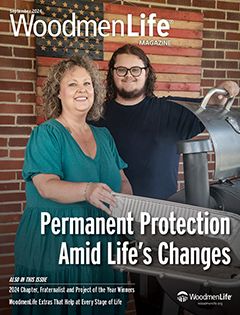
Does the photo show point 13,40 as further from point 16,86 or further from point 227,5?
point 227,5

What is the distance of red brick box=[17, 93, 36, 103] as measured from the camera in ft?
4.03

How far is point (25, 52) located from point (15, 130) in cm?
20

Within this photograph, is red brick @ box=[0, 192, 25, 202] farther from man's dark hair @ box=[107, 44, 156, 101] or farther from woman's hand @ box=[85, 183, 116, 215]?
man's dark hair @ box=[107, 44, 156, 101]

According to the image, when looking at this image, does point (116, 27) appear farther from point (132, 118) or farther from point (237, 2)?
point (237, 2)

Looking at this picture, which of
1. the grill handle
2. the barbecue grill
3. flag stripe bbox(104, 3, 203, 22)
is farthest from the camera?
flag stripe bbox(104, 3, 203, 22)

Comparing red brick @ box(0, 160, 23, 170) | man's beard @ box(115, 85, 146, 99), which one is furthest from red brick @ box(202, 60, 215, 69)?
red brick @ box(0, 160, 23, 170)

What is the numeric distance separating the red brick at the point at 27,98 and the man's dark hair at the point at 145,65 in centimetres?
20

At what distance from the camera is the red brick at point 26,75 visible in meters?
1.22

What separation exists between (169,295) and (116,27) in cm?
71

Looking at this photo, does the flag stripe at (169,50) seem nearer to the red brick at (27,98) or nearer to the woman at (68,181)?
the woman at (68,181)

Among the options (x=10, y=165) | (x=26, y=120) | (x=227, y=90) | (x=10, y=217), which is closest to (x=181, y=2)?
(x=227, y=90)

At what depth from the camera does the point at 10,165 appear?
1.24m

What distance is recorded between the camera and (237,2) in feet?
4.51

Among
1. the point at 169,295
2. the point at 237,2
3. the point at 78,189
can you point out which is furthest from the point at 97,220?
the point at 237,2
